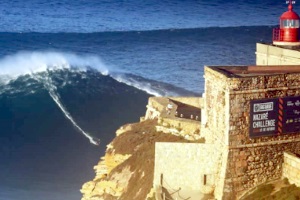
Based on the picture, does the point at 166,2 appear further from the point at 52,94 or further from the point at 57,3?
the point at 52,94

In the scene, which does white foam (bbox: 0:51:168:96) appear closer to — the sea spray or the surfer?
the sea spray

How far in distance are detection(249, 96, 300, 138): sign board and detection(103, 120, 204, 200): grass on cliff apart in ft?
14.2

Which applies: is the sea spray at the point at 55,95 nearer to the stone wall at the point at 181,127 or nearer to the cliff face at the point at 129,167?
the cliff face at the point at 129,167

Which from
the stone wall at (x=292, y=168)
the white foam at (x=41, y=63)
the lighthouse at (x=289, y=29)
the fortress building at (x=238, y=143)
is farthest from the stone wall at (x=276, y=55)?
the white foam at (x=41, y=63)

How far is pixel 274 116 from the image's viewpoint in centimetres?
2252

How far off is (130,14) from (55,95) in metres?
59.2

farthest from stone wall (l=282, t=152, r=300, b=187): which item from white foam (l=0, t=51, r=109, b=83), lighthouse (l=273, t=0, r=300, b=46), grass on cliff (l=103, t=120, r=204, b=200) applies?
white foam (l=0, t=51, r=109, b=83)

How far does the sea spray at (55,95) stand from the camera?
4403cm

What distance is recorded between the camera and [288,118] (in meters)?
22.8

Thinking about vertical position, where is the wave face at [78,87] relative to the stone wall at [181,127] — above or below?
above

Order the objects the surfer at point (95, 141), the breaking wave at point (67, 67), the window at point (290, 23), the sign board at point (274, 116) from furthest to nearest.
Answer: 1. the breaking wave at point (67, 67)
2. the surfer at point (95, 141)
3. the window at point (290, 23)
4. the sign board at point (274, 116)

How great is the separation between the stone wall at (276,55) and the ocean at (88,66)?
33.3ft

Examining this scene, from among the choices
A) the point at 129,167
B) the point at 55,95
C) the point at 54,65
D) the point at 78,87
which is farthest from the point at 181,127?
the point at 54,65

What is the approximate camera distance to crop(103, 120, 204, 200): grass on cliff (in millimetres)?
26250
